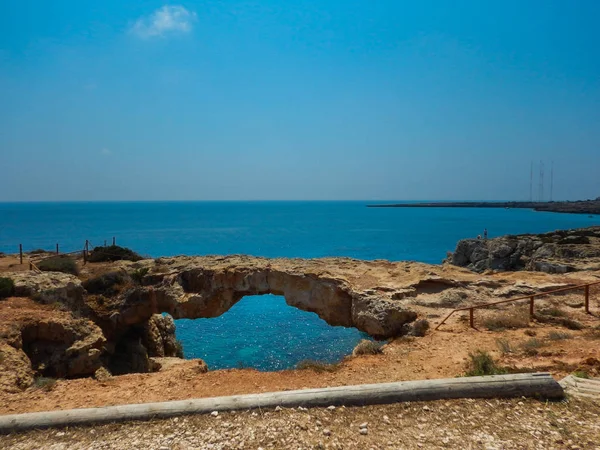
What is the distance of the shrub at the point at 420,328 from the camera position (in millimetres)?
12789

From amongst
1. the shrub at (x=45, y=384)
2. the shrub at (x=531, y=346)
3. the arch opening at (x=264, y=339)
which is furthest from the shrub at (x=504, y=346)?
the arch opening at (x=264, y=339)

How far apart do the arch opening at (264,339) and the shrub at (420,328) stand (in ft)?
28.4

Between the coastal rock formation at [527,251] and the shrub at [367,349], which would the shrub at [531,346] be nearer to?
the shrub at [367,349]

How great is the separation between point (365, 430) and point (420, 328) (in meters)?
8.26

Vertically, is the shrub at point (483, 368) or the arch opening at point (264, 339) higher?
the shrub at point (483, 368)

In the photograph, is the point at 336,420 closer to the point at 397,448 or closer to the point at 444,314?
the point at 397,448

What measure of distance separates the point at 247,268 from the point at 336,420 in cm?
1410

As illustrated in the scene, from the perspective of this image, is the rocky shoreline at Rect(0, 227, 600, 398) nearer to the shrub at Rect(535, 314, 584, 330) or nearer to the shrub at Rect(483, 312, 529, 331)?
the shrub at Rect(483, 312, 529, 331)

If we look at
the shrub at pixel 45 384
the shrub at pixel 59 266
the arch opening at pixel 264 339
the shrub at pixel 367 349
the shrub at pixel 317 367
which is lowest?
the arch opening at pixel 264 339

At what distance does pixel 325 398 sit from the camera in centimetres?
603

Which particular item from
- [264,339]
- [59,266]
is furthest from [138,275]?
[264,339]

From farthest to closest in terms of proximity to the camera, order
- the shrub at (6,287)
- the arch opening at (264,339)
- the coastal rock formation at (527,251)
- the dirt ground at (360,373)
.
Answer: the coastal rock formation at (527,251), the arch opening at (264,339), the shrub at (6,287), the dirt ground at (360,373)

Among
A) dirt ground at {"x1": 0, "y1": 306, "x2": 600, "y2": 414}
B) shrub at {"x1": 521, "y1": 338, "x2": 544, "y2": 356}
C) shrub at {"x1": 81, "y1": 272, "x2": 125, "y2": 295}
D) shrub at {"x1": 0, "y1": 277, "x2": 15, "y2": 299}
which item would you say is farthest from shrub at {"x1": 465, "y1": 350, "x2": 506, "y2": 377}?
shrub at {"x1": 0, "y1": 277, "x2": 15, "y2": 299}

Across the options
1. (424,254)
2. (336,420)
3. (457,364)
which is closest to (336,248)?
(424,254)
